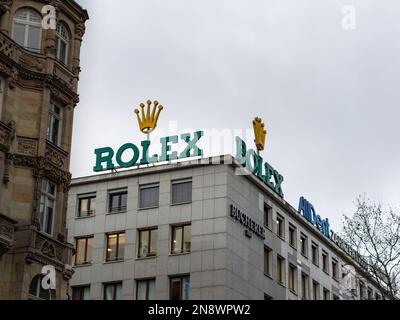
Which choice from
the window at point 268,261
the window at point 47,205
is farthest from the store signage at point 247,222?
the window at point 47,205

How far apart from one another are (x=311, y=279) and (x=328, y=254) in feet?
22.7

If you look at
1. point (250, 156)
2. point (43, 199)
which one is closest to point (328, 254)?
point (250, 156)

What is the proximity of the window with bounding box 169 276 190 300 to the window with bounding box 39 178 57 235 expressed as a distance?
2690cm

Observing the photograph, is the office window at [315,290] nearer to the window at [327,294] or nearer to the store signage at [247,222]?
the window at [327,294]

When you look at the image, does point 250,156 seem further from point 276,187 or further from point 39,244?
point 39,244

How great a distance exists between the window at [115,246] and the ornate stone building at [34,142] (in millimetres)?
28425

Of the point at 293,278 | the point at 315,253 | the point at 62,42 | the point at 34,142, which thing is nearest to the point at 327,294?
the point at 315,253

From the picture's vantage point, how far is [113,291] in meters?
69.2

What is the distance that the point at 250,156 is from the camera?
73375 millimetres

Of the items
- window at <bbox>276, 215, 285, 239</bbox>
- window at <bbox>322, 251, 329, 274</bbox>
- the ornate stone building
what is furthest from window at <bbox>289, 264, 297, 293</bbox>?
the ornate stone building

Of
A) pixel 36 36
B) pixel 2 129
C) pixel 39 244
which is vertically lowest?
pixel 39 244

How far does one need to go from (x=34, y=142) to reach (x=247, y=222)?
1280 inches

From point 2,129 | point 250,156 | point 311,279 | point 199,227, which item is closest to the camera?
point 2,129

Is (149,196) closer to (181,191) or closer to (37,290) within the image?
(181,191)
